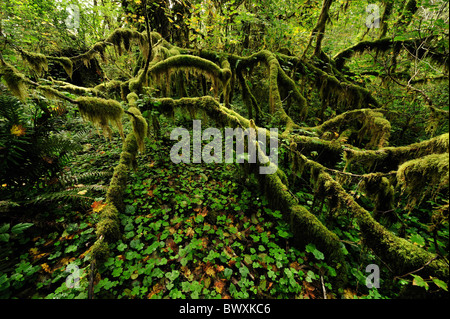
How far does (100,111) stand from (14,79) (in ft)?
4.48

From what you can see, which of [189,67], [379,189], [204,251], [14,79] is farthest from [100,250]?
[189,67]

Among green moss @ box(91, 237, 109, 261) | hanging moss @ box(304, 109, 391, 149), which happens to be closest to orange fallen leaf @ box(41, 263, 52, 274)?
green moss @ box(91, 237, 109, 261)

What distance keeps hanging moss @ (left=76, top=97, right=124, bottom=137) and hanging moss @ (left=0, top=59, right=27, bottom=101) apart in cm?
98

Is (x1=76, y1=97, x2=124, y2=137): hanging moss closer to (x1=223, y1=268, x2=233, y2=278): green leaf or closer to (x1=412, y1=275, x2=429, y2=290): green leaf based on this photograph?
(x1=223, y1=268, x2=233, y2=278): green leaf

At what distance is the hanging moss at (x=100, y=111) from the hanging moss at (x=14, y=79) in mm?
976

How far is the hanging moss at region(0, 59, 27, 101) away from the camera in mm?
2871

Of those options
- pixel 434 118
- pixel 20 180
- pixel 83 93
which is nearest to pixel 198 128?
pixel 83 93

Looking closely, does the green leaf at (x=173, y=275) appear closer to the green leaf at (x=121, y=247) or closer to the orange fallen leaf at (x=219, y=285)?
the orange fallen leaf at (x=219, y=285)

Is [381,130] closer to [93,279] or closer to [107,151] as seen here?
[93,279]

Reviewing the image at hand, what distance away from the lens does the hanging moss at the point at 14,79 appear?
2.87 meters

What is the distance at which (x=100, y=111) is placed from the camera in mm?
3195

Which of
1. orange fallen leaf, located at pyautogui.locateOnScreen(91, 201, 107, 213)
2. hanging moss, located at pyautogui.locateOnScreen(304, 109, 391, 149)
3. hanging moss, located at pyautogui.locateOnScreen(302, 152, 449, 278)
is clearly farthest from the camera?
hanging moss, located at pyautogui.locateOnScreen(304, 109, 391, 149)

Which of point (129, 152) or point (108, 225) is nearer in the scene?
point (108, 225)

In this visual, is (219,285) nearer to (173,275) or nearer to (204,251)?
(204,251)
